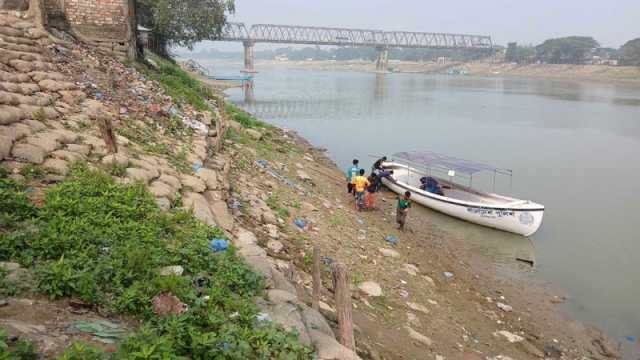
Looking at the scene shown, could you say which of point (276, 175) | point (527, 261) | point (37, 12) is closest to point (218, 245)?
point (276, 175)

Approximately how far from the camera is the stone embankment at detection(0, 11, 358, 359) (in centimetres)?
523

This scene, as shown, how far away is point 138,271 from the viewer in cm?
414

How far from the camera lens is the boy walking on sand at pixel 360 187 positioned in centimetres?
1186

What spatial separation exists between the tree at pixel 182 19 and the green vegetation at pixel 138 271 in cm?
1759

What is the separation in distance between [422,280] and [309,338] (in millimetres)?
4752

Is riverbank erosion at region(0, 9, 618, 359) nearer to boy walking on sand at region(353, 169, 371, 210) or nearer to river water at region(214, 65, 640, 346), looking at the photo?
boy walking on sand at region(353, 169, 371, 210)

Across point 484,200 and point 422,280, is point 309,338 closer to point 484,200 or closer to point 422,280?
point 422,280

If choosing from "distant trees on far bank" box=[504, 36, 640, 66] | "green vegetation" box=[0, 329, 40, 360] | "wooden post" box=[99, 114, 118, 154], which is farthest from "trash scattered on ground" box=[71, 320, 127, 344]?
"distant trees on far bank" box=[504, 36, 640, 66]

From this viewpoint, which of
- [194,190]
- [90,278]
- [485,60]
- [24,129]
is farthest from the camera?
[485,60]

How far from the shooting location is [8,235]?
4172 mm

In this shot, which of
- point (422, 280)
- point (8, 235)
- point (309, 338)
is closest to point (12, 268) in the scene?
point (8, 235)

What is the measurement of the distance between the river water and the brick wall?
10497mm

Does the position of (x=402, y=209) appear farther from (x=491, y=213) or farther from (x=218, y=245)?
(x=218, y=245)

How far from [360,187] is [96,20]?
834 centimetres
